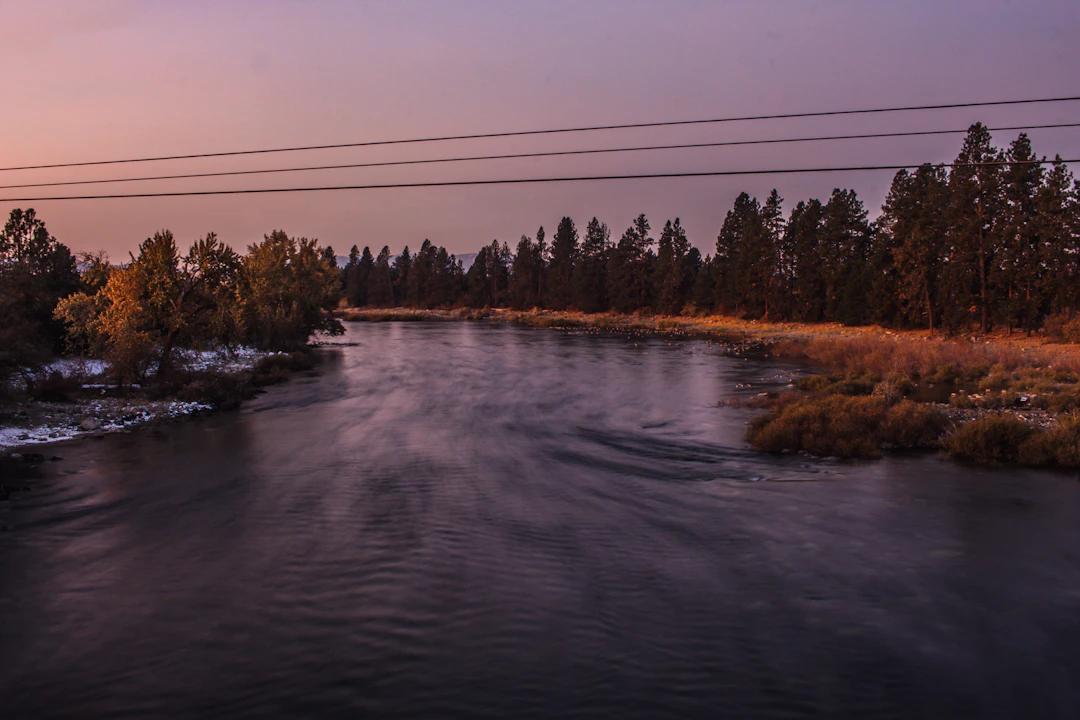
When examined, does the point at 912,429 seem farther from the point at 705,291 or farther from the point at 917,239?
the point at 705,291

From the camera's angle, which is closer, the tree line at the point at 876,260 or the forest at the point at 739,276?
the forest at the point at 739,276

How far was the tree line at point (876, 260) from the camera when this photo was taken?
4584 cm

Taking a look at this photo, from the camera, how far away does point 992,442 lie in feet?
54.6

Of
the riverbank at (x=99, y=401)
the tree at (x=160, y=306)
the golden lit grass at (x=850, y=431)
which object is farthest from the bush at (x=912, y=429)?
the tree at (x=160, y=306)

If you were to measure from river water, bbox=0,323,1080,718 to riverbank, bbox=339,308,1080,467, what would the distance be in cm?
129

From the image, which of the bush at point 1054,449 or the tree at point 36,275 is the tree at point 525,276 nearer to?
the tree at point 36,275

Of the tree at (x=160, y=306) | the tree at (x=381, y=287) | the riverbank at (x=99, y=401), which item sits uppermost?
the tree at (x=381, y=287)

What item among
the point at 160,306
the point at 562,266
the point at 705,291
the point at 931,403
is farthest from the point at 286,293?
the point at 562,266

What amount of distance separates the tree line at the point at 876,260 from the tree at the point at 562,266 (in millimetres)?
196

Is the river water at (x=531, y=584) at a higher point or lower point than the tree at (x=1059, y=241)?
lower

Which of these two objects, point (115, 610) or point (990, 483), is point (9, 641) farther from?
point (990, 483)

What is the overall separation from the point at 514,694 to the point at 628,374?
30483mm

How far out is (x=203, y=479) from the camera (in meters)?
15.8

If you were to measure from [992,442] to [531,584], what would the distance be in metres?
12.2
